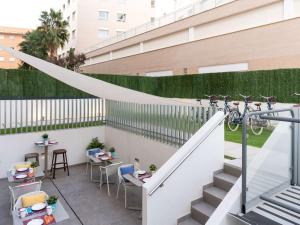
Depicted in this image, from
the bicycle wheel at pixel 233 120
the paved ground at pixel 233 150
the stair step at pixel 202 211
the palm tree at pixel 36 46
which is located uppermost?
the palm tree at pixel 36 46

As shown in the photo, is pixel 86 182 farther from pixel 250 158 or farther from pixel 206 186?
pixel 250 158

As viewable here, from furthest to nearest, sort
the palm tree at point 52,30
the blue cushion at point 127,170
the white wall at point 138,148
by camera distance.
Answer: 1. the palm tree at point 52,30
2. the white wall at point 138,148
3. the blue cushion at point 127,170

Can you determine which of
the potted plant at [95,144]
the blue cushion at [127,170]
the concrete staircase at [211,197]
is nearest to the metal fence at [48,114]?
the potted plant at [95,144]

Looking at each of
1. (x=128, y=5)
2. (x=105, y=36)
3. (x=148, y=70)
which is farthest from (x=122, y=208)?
(x=128, y=5)

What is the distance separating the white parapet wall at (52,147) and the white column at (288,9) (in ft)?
30.4

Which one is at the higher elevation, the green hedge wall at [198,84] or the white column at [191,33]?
the white column at [191,33]

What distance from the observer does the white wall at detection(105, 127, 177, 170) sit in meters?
6.16

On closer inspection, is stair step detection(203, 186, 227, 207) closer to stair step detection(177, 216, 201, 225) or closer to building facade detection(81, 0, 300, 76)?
stair step detection(177, 216, 201, 225)

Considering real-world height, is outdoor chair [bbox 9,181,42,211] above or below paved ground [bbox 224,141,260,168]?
below

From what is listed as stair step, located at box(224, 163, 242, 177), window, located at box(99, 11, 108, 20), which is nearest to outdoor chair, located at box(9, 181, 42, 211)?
stair step, located at box(224, 163, 242, 177)

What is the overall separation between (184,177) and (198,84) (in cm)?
968

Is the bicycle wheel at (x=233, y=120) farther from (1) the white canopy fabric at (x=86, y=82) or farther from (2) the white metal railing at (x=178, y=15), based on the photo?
(2) the white metal railing at (x=178, y=15)

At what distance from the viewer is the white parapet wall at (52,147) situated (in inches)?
283

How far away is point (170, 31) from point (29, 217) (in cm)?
1525
